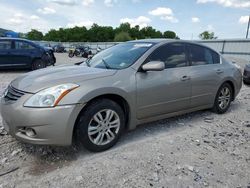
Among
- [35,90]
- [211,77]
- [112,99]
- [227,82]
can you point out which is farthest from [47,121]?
[227,82]

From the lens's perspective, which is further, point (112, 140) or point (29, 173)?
point (112, 140)

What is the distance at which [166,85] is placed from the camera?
3645 millimetres

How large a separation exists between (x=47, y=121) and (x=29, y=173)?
618 millimetres

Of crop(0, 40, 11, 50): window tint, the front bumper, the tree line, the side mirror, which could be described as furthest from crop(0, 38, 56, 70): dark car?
the tree line

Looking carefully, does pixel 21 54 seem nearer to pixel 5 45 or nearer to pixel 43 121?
pixel 5 45

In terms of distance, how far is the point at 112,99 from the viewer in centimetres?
320

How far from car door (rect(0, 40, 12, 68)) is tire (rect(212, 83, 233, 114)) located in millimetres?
8745

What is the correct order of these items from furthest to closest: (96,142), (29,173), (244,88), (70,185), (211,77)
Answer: (244,88) < (211,77) < (96,142) < (29,173) < (70,185)

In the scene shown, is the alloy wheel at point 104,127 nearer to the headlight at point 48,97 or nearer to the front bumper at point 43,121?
the front bumper at point 43,121

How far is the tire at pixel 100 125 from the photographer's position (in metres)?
2.89

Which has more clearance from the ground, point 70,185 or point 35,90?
point 35,90

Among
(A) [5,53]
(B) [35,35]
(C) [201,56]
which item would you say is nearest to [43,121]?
(C) [201,56]

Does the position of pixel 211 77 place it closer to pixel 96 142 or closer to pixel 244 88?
pixel 96 142

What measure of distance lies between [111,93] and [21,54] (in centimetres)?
863
